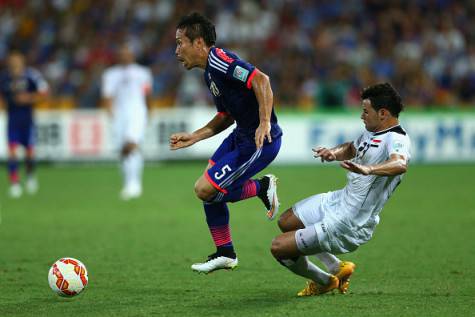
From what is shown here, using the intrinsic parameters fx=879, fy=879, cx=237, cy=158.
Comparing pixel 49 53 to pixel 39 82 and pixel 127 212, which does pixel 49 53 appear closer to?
pixel 39 82

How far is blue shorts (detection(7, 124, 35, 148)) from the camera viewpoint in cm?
1580

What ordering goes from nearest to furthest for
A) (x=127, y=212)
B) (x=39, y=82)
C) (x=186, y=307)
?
(x=186, y=307), (x=127, y=212), (x=39, y=82)

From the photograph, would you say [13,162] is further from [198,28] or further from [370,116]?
[370,116]

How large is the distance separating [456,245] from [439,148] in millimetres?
11610

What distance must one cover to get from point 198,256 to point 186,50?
2543 mm

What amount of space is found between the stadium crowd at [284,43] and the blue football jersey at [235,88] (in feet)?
46.4

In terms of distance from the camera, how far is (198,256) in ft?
29.1

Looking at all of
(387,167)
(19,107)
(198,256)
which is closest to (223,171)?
(387,167)

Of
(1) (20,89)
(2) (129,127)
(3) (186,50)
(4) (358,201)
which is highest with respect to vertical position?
(3) (186,50)

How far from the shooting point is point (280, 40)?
2341 centimetres

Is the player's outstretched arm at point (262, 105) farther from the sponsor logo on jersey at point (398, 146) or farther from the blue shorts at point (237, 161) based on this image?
the sponsor logo on jersey at point (398, 146)

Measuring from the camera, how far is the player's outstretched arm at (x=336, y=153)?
639 cm

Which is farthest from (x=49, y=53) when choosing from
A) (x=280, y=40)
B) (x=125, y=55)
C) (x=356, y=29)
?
(x=125, y=55)

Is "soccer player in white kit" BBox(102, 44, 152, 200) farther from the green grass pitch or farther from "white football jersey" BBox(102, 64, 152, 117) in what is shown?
the green grass pitch
